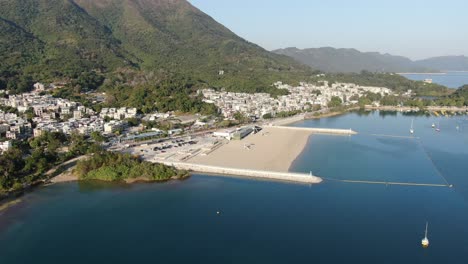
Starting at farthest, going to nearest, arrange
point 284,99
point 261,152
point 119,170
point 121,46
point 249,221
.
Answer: point 121,46 → point 284,99 → point 261,152 → point 119,170 → point 249,221

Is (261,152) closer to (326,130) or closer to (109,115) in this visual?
(326,130)

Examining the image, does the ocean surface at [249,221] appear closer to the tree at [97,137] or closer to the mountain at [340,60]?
the tree at [97,137]

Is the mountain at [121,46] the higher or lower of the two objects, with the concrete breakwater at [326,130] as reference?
higher

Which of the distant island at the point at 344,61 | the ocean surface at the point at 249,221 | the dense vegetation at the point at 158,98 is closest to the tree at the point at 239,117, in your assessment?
the dense vegetation at the point at 158,98

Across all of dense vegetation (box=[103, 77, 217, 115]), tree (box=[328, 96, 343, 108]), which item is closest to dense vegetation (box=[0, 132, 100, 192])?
dense vegetation (box=[103, 77, 217, 115])

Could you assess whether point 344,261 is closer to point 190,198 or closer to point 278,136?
point 190,198

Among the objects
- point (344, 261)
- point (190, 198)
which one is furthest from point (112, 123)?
point (344, 261)

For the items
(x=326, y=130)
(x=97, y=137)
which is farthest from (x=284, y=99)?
(x=97, y=137)

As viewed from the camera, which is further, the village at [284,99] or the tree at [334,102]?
the tree at [334,102]
